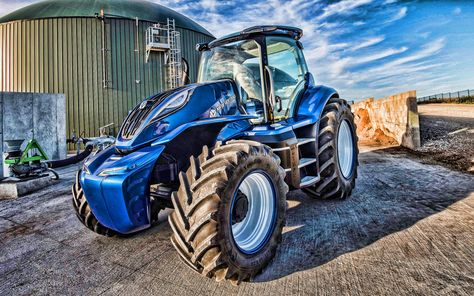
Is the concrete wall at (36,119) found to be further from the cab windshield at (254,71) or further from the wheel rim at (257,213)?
the wheel rim at (257,213)

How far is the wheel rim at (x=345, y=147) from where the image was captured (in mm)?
4332

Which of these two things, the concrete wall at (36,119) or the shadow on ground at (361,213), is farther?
the concrete wall at (36,119)

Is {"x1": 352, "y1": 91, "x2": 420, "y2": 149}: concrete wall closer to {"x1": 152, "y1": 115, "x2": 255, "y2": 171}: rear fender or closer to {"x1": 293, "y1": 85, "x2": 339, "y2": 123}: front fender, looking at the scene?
{"x1": 293, "y1": 85, "x2": 339, "y2": 123}: front fender

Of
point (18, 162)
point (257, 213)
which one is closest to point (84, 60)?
point (18, 162)

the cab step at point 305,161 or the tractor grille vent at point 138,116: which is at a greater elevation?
the tractor grille vent at point 138,116

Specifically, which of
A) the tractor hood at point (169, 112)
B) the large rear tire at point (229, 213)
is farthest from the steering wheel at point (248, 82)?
the large rear tire at point (229, 213)

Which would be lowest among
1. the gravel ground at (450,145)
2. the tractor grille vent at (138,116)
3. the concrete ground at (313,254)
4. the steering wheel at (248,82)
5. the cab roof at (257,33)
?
the concrete ground at (313,254)

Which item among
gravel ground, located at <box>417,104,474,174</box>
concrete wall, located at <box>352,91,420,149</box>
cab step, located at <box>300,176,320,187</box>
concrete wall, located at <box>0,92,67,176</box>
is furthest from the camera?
concrete wall, located at <box>0,92,67,176</box>

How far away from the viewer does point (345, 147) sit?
14.6ft

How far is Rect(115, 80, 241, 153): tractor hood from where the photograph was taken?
244 centimetres

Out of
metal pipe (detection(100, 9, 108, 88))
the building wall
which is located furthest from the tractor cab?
metal pipe (detection(100, 9, 108, 88))

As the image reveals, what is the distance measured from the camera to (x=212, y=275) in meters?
1.89

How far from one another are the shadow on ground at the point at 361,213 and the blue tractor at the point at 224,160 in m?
0.22

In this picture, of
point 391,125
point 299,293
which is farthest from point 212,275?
point 391,125
